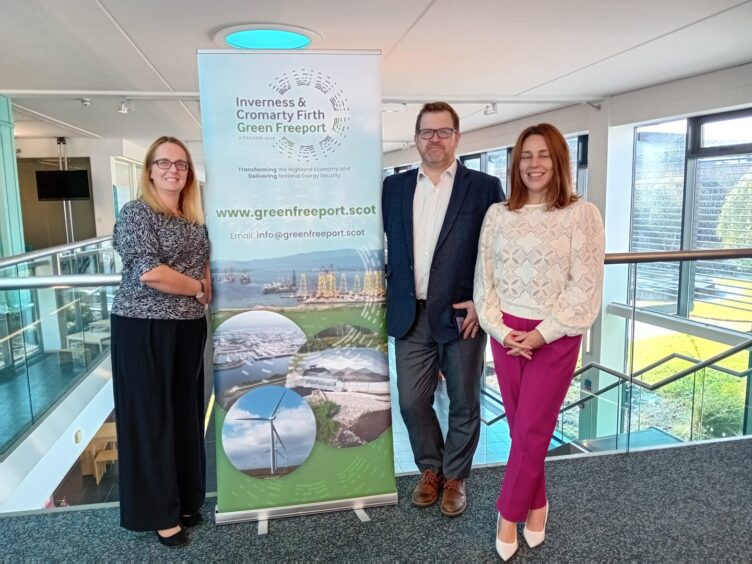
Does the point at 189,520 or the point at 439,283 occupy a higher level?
the point at 439,283

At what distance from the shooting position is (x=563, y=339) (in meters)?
1.94

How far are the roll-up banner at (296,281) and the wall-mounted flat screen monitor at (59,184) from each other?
10.8 meters

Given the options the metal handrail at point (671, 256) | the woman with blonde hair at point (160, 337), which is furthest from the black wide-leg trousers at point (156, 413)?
the metal handrail at point (671, 256)

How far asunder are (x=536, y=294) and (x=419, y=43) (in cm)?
352

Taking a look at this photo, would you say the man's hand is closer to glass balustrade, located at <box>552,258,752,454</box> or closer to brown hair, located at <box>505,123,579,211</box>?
brown hair, located at <box>505,123,579,211</box>

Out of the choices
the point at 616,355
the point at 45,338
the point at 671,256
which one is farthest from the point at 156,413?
the point at 616,355

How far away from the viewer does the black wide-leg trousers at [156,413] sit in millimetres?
1946

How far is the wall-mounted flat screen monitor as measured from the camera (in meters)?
11.2

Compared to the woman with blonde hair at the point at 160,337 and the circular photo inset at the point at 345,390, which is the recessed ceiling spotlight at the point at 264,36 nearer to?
the woman with blonde hair at the point at 160,337

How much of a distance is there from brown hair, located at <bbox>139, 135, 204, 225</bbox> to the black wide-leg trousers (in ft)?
1.27

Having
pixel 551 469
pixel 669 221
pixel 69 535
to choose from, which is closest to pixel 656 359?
pixel 669 221

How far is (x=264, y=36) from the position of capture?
4496 mm

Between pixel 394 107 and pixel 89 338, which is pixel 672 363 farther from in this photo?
pixel 89 338

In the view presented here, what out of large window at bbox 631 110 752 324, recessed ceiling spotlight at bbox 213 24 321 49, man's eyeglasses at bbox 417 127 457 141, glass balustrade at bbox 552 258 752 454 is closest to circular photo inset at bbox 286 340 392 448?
man's eyeglasses at bbox 417 127 457 141
